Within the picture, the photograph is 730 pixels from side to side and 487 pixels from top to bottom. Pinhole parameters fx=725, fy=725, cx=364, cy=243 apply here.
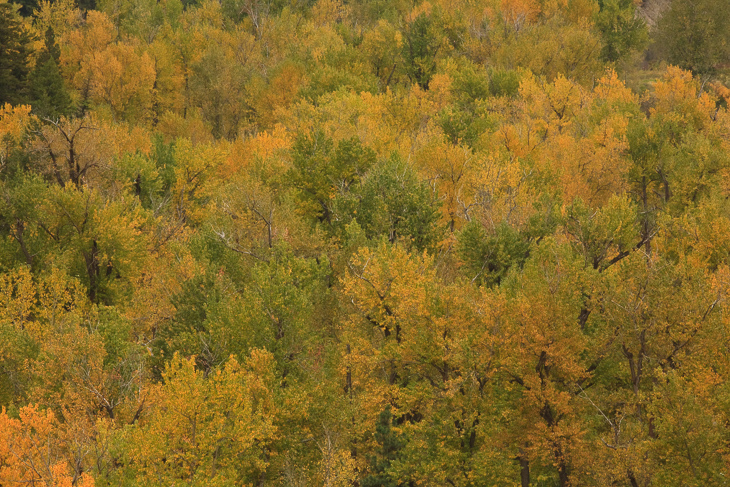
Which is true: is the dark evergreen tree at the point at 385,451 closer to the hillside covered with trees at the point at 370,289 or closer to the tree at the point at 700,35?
the hillside covered with trees at the point at 370,289

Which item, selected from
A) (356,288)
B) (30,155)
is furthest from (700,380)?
(30,155)

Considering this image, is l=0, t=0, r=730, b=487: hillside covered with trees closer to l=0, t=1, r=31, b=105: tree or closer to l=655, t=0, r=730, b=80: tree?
l=0, t=1, r=31, b=105: tree

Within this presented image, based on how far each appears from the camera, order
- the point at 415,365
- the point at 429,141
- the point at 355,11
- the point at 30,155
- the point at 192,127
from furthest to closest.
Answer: the point at 355,11 < the point at 192,127 < the point at 429,141 < the point at 30,155 < the point at 415,365

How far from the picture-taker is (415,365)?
1451 inches

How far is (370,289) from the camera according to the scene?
125 feet

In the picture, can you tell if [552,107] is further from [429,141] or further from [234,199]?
[234,199]

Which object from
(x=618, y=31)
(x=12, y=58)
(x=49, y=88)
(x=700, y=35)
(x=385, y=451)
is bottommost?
(x=385, y=451)

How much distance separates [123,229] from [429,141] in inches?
992

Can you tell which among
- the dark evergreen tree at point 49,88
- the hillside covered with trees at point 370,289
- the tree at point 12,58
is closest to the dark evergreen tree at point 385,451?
the hillside covered with trees at point 370,289

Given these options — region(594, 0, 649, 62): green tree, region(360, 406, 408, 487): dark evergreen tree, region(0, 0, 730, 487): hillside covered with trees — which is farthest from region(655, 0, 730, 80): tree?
region(360, 406, 408, 487): dark evergreen tree

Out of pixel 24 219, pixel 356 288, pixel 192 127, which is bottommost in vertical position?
pixel 192 127

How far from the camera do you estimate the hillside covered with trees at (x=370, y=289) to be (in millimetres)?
32250

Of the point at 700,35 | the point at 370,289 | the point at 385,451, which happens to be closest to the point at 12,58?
the point at 370,289

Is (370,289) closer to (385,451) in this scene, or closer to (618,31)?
(385,451)
